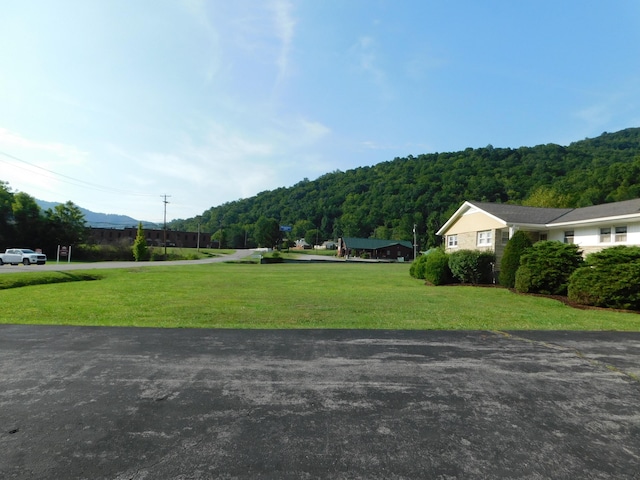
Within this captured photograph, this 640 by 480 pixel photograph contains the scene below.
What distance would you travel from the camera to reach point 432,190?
93.1 metres

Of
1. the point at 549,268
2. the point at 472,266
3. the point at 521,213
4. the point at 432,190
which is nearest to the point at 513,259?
the point at 472,266

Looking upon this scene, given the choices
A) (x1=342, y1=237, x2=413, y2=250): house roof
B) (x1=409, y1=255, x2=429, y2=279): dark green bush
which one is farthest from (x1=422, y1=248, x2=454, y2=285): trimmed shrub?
(x1=342, y1=237, x2=413, y2=250): house roof

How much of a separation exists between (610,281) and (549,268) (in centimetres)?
300

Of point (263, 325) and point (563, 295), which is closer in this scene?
point (263, 325)

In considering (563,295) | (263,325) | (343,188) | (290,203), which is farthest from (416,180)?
(263,325)

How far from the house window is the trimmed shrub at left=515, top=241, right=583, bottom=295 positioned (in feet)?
25.7

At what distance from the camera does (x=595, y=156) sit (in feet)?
246

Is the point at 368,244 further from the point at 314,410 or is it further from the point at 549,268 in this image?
the point at 314,410

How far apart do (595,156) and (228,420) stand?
95091 mm

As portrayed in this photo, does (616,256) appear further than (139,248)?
No

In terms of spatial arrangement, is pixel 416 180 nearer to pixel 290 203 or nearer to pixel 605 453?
pixel 290 203

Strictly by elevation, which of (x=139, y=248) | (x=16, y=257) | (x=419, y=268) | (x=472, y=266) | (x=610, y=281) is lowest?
(x=16, y=257)

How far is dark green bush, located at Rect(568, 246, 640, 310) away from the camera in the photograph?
38.7 ft

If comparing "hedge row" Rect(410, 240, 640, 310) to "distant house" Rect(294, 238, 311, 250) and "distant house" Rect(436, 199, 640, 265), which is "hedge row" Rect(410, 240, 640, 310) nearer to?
"distant house" Rect(436, 199, 640, 265)
